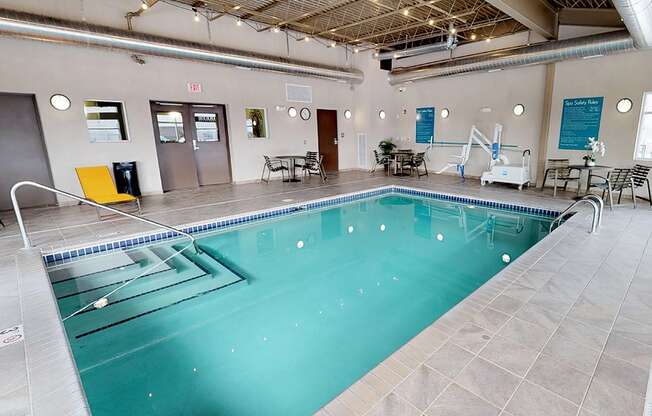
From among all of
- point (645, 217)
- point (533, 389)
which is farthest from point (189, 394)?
point (645, 217)

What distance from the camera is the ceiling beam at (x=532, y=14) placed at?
472 centimetres

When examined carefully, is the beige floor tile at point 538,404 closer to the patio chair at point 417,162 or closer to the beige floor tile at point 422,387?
the beige floor tile at point 422,387

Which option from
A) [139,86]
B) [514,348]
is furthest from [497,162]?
[139,86]

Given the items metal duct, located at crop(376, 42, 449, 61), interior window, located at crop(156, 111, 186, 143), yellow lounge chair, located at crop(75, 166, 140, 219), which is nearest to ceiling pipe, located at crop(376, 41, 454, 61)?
metal duct, located at crop(376, 42, 449, 61)

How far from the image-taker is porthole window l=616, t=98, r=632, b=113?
584 centimetres

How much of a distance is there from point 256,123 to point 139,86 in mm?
2639

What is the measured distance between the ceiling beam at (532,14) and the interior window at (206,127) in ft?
19.3

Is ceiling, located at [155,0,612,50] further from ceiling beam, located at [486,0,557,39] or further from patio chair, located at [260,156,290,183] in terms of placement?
patio chair, located at [260,156,290,183]

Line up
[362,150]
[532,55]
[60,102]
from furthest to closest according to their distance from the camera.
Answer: [362,150] → [532,55] → [60,102]

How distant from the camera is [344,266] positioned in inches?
152

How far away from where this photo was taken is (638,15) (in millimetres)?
3312

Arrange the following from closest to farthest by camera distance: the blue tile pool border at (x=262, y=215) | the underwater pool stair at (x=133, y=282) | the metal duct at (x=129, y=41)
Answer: the underwater pool stair at (x=133, y=282) → the blue tile pool border at (x=262, y=215) → the metal duct at (x=129, y=41)

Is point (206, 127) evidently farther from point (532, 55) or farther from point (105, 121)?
point (532, 55)

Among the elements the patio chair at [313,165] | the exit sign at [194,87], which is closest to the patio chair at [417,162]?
the patio chair at [313,165]
